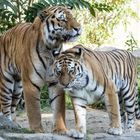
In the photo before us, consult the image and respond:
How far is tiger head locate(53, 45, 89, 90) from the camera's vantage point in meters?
5.26

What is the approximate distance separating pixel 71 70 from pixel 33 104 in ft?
2.42

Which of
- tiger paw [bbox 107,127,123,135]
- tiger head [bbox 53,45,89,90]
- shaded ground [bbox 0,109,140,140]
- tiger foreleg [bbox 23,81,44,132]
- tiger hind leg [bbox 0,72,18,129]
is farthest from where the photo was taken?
tiger hind leg [bbox 0,72,18,129]

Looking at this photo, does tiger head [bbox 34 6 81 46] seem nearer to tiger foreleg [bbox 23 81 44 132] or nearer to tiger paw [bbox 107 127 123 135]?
tiger foreleg [bbox 23 81 44 132]

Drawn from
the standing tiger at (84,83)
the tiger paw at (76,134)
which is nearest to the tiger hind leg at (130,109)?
the standing tiger at (84,83)

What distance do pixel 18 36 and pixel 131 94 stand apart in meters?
1.48

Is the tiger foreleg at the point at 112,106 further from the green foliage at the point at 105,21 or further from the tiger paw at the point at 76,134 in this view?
the green foliage at the point at 105,21

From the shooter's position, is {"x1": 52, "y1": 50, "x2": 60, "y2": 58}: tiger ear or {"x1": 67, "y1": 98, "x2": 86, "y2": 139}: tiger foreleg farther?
{"x1": 52, "y1": 50, "x2": 60, "y2": 58}: tiger ear

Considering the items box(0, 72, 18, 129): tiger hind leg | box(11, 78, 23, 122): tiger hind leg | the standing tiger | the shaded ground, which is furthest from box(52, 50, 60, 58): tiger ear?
box(11, 78, 23, 122): tiger hind leg

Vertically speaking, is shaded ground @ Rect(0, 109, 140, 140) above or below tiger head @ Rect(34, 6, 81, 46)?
below

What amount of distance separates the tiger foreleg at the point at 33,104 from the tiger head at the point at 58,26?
0.49 meters

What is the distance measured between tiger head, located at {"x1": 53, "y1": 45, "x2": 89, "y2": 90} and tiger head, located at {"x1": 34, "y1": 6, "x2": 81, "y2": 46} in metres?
0.17

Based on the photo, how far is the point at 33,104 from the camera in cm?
584

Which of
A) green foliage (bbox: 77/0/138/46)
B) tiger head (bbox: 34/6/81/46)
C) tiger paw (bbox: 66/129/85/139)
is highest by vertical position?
green foliage (bbox: 77/0/138/46)

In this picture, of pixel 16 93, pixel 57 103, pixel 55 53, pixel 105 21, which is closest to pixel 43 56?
pixel 55 53
